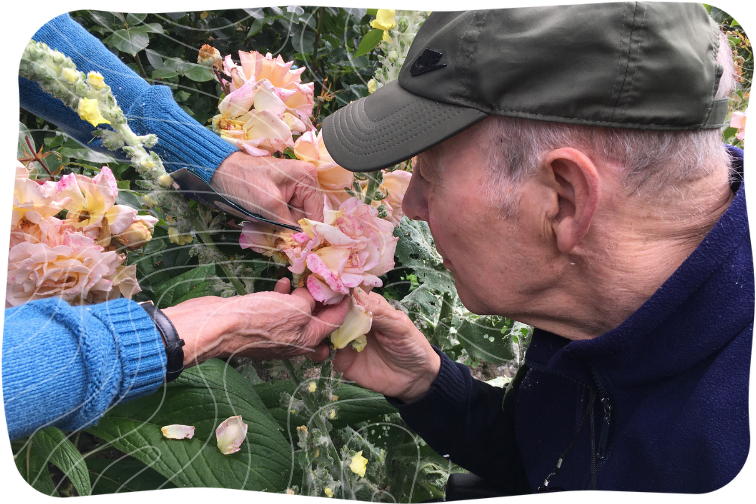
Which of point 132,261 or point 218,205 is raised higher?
point 218,205

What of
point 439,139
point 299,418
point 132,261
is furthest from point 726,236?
point 132,261

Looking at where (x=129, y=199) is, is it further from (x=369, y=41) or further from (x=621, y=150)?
(x=621, y=150)

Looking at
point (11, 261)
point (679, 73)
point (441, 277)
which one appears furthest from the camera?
point (441, 277)

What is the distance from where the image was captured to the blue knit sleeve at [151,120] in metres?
0.80

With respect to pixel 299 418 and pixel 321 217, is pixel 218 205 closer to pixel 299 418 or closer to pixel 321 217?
pixel 321 217

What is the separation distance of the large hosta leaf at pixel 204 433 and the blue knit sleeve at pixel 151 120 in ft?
1.08

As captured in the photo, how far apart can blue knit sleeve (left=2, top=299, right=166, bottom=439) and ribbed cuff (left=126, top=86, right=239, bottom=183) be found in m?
0.25

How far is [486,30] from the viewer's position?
2.12 feet

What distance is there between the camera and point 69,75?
685 millimetres

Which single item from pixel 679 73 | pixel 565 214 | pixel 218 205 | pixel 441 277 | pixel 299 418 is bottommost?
pixel 299 418

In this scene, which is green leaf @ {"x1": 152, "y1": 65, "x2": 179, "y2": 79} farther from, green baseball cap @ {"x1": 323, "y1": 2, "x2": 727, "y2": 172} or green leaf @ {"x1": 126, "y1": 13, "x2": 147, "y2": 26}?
green baseball cap @ {"x1": 323, "y1": 2, "x2": 727, "y2": 172}

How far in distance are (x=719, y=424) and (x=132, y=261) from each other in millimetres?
851

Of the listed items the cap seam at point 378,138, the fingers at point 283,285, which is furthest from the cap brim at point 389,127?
the fingers at point 283,285

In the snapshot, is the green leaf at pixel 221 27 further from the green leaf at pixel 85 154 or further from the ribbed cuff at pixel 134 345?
the ribbed cuff at pixel 134 345
